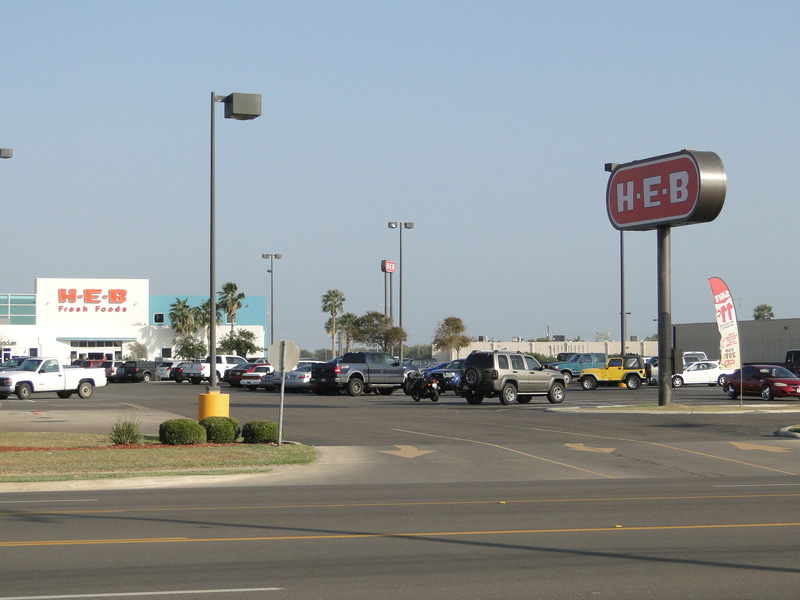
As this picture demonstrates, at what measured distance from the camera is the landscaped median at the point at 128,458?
688 inches

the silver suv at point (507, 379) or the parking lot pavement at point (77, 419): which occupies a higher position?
the silver suv at point (507, 379)

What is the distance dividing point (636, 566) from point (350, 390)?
36.7m

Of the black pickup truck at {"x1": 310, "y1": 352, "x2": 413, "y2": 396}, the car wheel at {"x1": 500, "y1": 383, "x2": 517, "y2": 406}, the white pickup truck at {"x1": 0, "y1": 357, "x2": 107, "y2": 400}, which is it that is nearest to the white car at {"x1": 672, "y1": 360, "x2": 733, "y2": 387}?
the black pickup truck at {"x1": 310, "y1": 352, "x2": 413, "y2": 396}

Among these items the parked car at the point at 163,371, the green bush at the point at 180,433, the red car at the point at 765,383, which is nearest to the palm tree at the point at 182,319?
the parked car at the point at 163,371

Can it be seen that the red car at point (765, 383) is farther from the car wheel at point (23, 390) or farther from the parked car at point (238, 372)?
the car wheel at point (23, 390)

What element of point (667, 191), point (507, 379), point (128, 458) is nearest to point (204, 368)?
point (507, 379)

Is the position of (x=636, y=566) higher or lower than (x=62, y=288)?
lower

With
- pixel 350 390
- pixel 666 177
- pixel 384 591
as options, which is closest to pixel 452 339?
pixel 350 390

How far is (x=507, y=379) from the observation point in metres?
36.4

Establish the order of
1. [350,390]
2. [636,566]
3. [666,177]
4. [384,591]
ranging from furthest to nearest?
[350,390]
[666,177]
[636,566]
[384,591]

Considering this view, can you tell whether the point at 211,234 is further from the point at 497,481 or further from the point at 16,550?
the point at 16,550

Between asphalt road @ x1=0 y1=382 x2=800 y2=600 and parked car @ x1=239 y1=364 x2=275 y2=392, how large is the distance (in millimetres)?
27997

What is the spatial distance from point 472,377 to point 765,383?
40.6 ft

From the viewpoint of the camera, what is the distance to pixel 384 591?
7699 mm
